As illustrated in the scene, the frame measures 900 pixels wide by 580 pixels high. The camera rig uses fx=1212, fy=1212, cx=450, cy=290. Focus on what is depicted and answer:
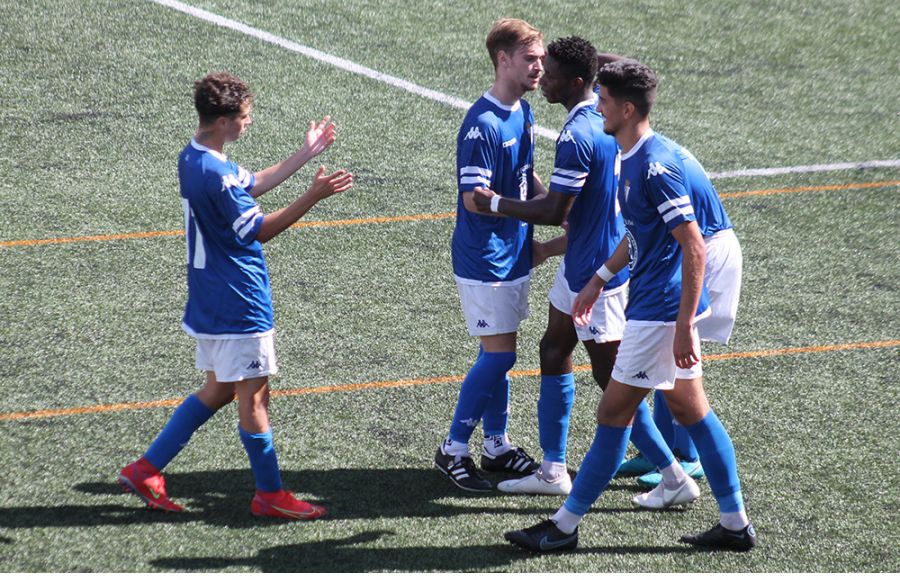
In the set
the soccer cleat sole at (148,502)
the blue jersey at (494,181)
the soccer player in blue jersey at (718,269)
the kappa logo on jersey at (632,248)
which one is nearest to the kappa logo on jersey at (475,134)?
the blue jersey at (494,181)

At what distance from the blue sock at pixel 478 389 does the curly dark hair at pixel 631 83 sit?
1.47 metres

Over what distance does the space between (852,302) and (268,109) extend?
5.64m

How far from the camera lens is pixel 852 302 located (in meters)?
8.09

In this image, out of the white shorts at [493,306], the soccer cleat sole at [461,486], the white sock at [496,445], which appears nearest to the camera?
the white shorts at [493,306]

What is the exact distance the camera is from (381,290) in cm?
810

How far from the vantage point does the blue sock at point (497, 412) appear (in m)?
6.04

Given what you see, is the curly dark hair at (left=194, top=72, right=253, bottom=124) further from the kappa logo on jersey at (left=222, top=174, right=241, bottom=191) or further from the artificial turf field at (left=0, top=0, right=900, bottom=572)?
the artificial turf field at (left=0, top=0, right=900, bottom=572)

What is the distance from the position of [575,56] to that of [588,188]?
599 mm

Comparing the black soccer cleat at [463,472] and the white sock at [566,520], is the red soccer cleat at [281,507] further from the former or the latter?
the white sock at [566,520]

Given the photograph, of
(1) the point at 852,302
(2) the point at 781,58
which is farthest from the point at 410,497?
(2) the point at 781,58

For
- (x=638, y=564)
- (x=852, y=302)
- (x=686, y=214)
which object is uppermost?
(x=686, y=214)

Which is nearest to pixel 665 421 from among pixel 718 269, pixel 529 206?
pixel 718 269

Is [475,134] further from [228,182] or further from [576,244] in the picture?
[228,182]
